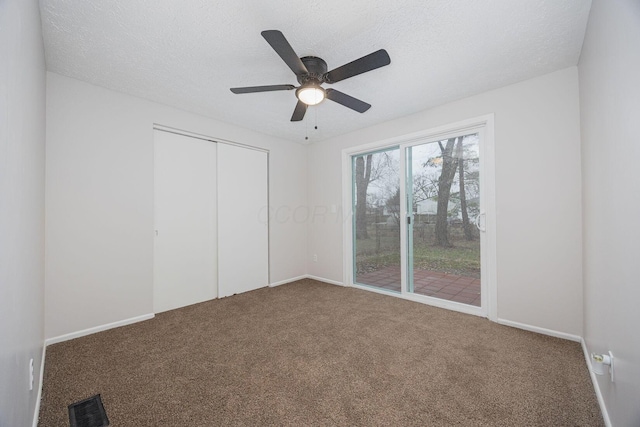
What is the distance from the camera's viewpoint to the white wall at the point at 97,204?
2.31 metres

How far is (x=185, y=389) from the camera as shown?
1.66 meters

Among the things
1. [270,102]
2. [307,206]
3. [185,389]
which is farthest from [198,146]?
[185,389]

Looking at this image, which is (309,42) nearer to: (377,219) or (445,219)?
(445,219)

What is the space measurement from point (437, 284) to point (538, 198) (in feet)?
4.84

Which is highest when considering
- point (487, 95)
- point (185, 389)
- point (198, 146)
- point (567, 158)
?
point (487, 95)

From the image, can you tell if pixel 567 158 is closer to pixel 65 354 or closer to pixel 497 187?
pixel 497 187

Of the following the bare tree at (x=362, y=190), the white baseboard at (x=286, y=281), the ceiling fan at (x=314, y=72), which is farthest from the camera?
the white baseboard at (x=286, y=281)

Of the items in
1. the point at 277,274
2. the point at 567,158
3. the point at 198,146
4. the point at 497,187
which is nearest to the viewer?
the point at 567,158

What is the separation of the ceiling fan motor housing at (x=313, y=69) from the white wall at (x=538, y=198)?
1808 millimetres

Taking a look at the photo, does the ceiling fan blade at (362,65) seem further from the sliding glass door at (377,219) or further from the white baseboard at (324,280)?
the white baseboard at (324,280)

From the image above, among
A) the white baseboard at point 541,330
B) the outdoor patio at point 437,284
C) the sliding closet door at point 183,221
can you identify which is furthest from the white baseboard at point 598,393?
the sliding closet door at point 183,221

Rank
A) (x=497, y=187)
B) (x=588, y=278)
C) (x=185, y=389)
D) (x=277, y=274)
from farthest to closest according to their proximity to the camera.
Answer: (x=277, y=274) < (x=497, y=187) < (x=588, y=278) < (x=185, y=389)

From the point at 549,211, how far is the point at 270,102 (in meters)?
3.06

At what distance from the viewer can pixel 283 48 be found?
1.59 metres
